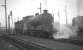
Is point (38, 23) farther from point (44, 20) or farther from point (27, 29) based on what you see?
point (27, 29)

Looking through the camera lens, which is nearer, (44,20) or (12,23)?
(44,20)

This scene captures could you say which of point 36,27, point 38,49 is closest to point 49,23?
point 36,27

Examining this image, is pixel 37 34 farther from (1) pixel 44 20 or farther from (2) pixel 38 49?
(2) pixel 38 49

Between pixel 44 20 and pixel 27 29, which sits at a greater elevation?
pixel 44 20

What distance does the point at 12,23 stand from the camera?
45031 millimetres

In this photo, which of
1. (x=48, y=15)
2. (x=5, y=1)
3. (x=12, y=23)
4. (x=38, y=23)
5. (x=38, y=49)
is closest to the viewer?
(x=38, y=49)

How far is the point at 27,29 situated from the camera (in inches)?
1134

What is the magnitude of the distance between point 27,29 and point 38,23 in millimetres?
4219

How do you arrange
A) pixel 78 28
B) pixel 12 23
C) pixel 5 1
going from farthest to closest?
pixel 12 23
pixel 5 1
pixel 78 28

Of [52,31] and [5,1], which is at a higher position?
[5,1]

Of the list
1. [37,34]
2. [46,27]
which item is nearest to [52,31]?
[46,27]

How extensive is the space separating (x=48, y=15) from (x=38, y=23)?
11.4 feet

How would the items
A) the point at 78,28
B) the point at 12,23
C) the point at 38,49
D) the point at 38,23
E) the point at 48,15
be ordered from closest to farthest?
1. the point at 38,49
2. the point at 78,28
3. the point at 38,23
4. the point at 48,15
5. the point at 12,23

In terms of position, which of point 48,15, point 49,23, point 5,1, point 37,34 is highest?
point 5,1
